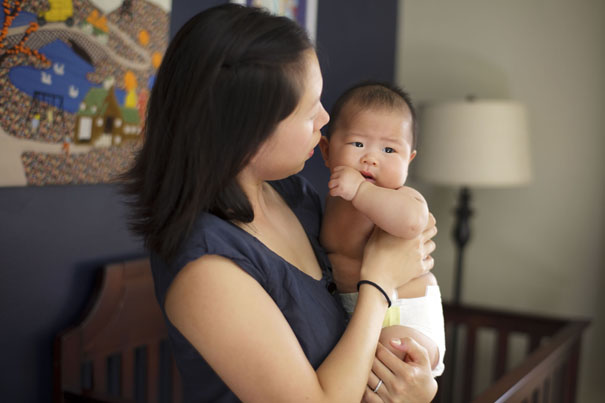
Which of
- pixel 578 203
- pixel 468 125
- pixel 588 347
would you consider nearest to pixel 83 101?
pixel 468 125

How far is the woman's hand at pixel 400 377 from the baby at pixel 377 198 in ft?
0.12

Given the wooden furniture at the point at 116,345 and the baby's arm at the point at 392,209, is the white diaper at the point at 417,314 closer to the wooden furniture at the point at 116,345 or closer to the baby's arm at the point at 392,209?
the baby's arm at the point at 392,209

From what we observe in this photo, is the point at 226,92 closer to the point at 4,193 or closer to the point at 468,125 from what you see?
the point at 4,193

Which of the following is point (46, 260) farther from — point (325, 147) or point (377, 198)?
point (377, 198)

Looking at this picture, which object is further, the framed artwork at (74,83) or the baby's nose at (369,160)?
the framed artwork at (74,83)

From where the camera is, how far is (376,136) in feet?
3.74

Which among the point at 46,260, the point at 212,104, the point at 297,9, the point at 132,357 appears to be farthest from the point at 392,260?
the point at 297,9

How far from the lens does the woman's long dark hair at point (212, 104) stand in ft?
2.77

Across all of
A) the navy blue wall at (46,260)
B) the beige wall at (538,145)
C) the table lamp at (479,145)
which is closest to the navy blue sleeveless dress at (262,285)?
the navy blue wall at (46,260)

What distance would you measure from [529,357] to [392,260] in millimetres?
946

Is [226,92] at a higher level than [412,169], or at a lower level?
higher

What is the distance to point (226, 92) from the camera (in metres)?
0.85

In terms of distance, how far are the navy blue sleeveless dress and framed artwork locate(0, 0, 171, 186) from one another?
1.79 ft

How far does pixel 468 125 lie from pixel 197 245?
202cm
